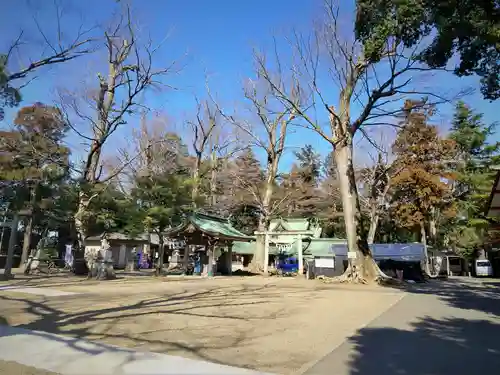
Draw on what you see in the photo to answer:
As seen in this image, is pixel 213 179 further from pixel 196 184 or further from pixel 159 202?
pixel 159 202

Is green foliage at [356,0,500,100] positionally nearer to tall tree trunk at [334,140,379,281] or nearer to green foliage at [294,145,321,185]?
tall tree trunk at [334,140,379,281]

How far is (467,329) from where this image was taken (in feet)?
26.3

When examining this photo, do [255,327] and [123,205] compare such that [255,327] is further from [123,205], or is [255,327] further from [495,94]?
[123,205]

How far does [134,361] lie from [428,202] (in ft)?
111

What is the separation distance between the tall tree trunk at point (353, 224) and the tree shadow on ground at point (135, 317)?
9189 mm

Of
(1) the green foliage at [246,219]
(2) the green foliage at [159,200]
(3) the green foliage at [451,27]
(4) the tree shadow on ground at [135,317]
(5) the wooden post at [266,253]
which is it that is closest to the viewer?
(4) the tree shadow on ground at [135,317]

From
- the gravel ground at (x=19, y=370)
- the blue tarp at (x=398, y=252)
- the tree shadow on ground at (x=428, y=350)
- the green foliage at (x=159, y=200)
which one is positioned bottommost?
the gravel ground at (x=19, y=370)

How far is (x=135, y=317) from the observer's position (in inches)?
348

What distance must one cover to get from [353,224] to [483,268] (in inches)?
874

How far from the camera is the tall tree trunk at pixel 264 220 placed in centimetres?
3250

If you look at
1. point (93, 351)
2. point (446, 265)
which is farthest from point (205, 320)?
point (446, 265)

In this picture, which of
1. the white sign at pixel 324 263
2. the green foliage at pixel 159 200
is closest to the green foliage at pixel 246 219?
the green foliage at pixel 159 200

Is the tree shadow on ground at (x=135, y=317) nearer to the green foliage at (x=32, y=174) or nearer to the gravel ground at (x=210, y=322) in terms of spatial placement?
the gravel ground at (x=210, y=322)

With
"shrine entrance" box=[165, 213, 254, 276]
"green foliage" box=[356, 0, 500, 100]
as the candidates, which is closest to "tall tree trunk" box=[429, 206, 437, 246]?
"shrine entrance" box=[165, 213, 254, 276]
